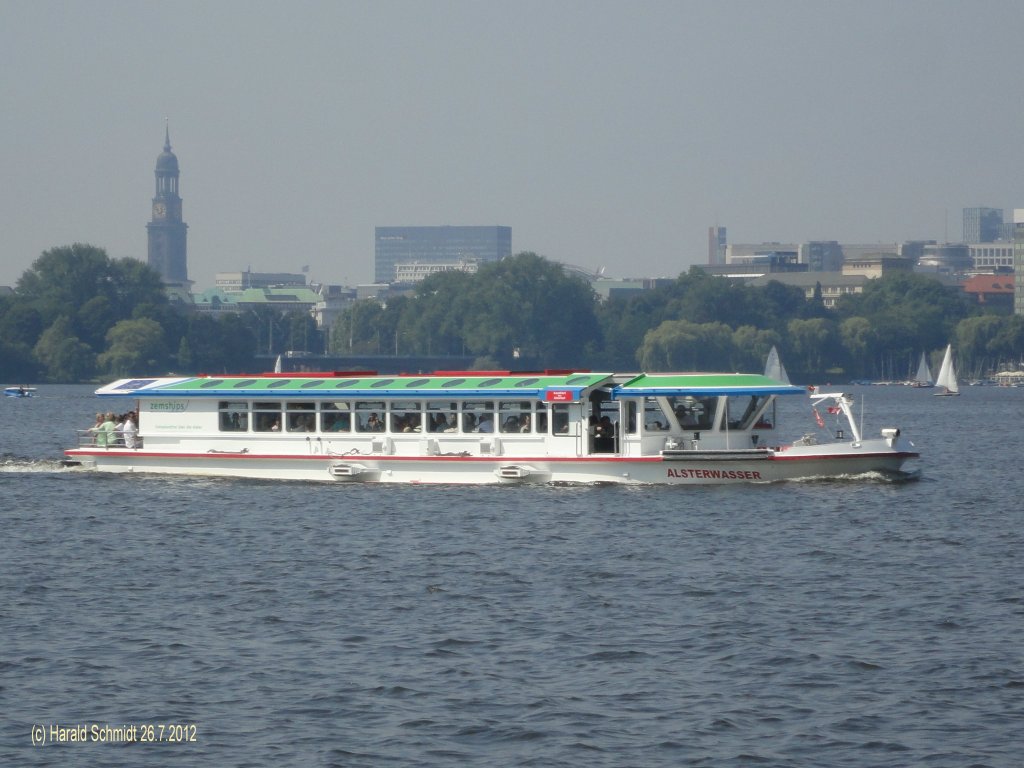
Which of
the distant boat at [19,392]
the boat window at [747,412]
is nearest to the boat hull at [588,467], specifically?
the boat window at [747,412]

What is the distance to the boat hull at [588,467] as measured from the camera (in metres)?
48.0

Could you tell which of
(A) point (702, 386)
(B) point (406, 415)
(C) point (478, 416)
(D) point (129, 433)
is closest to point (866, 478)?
(A) point (702, 386)

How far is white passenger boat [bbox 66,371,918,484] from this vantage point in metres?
48.3

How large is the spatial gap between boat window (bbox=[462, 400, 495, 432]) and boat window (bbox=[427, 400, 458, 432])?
286 millimetres

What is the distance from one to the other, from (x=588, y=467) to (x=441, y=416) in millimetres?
4550

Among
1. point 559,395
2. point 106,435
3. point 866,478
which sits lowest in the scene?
point 866,478

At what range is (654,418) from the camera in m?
49.0

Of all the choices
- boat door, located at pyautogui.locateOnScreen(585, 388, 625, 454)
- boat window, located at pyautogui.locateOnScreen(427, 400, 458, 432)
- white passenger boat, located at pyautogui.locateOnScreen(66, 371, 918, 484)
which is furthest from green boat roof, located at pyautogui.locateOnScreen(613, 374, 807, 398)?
boat window, located at pyautogui.locateOnScreen(427, 400, 458, 432)

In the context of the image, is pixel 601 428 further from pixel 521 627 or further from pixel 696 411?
pixel 521 627

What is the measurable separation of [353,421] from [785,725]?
29670 millimetres

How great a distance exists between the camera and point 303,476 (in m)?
52.4

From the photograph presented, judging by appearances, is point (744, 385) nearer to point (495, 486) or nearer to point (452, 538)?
point (495, 486)

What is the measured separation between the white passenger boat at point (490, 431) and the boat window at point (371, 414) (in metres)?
0.04

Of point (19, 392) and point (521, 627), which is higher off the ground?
point (521, 627)
